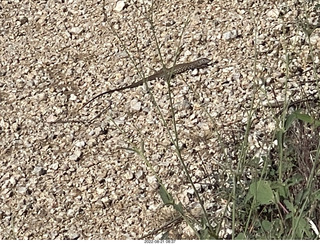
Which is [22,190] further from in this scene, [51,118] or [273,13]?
[273,13]

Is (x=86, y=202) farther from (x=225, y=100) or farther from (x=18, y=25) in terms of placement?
(x=18, y=25)

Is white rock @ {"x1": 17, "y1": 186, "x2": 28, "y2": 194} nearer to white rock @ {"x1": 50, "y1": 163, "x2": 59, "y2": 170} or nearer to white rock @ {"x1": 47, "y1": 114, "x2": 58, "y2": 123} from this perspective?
white rock @ {"x1": 50, "y1": 163, "x2": 59, "y2": 170}

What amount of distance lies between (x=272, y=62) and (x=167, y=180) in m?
0.87

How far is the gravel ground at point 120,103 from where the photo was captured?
319cm

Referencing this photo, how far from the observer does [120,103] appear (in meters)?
3.64

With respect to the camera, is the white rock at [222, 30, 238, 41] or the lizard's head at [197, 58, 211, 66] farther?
the white rock at [222, 30, 238, 41]

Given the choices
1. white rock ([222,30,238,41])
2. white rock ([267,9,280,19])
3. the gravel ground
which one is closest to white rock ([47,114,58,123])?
the gravel ground

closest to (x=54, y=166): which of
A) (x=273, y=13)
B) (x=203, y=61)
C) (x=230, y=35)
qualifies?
(x=203, y=61)

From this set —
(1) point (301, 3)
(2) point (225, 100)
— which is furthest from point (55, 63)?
(1) point (301, 3)

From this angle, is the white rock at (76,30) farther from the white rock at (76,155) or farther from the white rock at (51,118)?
the white rock at (76,155)

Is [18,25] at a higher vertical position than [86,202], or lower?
higher

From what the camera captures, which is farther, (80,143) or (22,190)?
(80,143)

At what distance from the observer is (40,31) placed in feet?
13.8

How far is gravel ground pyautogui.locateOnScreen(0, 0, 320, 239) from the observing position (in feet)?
10.5
